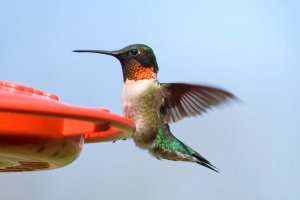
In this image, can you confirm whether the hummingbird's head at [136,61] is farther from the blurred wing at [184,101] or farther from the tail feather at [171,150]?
the tail feather at [171,150]

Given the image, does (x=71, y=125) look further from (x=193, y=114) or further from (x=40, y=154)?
(x=193, y=114)

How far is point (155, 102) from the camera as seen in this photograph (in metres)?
3.42

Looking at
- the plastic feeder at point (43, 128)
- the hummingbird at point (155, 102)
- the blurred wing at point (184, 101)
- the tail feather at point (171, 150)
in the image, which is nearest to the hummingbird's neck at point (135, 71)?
the hummingbird at point (155, 102)

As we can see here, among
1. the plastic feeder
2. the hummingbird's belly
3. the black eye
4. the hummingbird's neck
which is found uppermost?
the black eye

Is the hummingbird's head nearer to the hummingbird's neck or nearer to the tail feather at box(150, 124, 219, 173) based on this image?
the hummingbird's neck

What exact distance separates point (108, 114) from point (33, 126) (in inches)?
11.6

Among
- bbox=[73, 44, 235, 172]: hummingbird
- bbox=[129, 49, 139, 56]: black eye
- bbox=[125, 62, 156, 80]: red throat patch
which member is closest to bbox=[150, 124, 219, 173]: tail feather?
bbox=[73, 44, 235, 172]: hummingbird

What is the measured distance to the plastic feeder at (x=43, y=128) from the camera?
199cm

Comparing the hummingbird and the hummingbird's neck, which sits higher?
the hummingbird's neck

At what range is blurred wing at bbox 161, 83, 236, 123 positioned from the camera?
3334mm

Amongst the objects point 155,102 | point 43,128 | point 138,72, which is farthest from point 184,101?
point 43,128

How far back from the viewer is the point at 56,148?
2.41 m

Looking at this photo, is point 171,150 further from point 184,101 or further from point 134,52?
point 134,52

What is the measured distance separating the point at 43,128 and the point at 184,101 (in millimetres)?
1342
